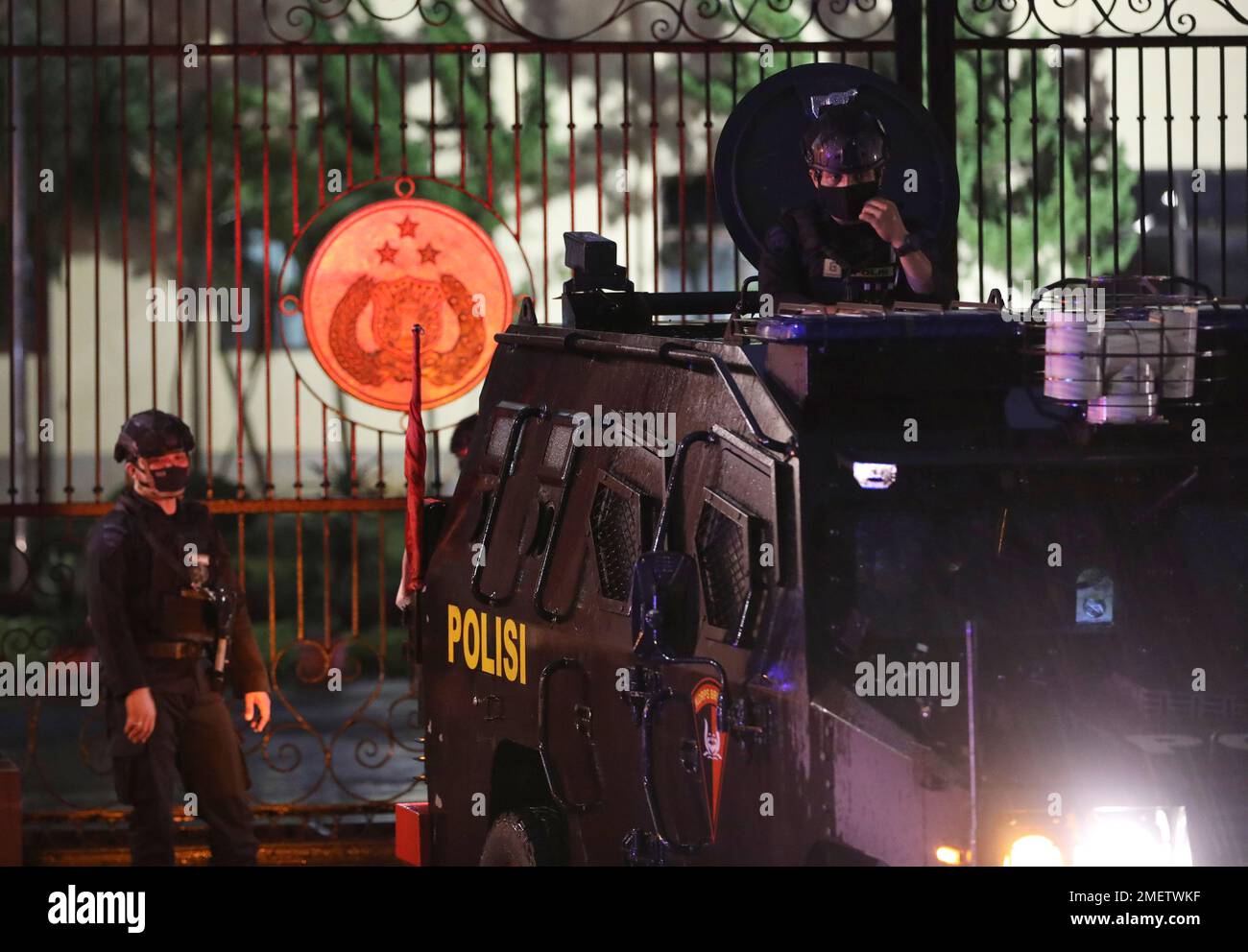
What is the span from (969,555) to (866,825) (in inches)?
26.9

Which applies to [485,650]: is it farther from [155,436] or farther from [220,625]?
[155,436]

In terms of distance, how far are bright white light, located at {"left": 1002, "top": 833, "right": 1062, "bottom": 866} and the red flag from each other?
10.8 ft

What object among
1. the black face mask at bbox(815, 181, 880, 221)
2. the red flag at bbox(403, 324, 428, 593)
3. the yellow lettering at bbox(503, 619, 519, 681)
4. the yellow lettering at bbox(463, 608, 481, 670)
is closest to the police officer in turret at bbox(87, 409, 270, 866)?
the red flag at bbox(403, 324, 428, 593)

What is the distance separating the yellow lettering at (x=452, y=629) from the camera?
287 inches

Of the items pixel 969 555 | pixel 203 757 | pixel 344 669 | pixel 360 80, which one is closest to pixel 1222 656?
pixel 969 555

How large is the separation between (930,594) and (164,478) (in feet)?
13.0

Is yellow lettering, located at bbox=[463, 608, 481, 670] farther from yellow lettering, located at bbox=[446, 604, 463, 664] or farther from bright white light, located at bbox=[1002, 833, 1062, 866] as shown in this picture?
bright white light, located at bbox=[1002, 833, 1062, 866]

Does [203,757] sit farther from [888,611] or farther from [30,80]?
[30,80]

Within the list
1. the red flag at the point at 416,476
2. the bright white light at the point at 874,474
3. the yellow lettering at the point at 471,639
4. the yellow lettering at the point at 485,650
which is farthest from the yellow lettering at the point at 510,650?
the bright white light at the point at 874,474

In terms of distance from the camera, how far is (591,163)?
20172 millimetres

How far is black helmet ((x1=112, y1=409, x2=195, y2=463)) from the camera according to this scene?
8203 millimetres

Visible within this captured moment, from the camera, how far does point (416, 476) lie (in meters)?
7.62

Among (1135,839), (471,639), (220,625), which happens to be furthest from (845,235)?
(220,625)

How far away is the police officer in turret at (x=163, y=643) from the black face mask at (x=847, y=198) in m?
2.66
